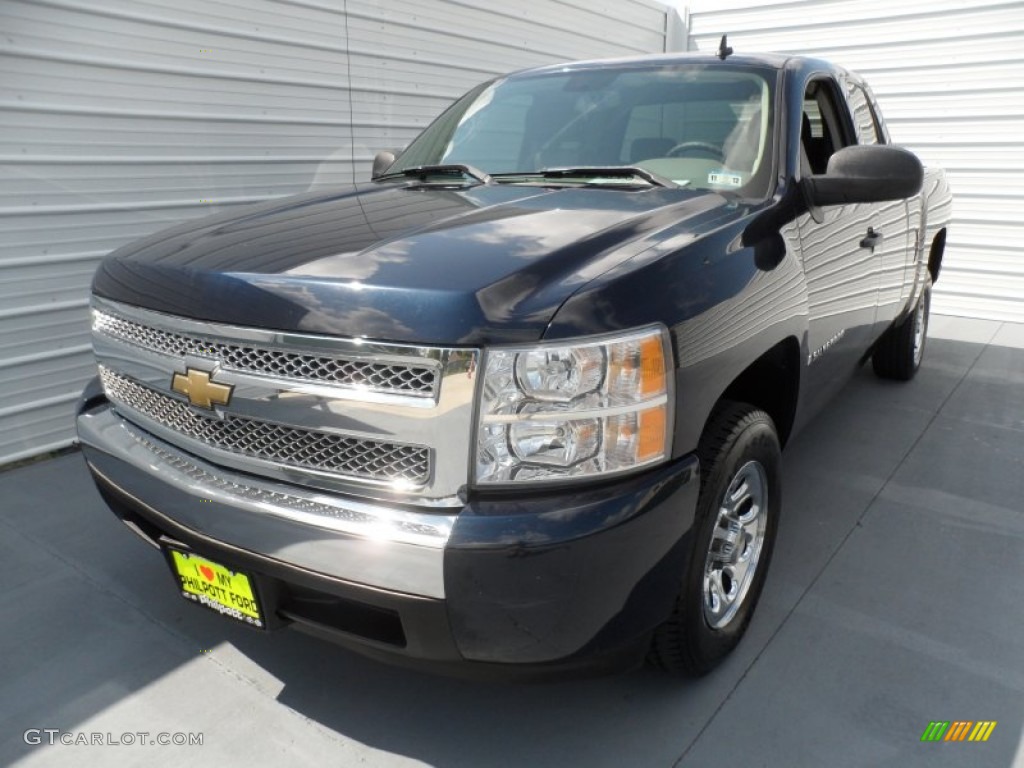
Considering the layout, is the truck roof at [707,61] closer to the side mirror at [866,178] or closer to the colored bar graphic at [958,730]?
the side mirror at [866,178]

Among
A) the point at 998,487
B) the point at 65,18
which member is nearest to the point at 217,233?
the point at 65,18

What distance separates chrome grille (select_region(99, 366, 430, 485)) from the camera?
1.73 meters

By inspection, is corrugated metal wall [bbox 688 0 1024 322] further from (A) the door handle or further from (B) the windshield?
(B) the windshield

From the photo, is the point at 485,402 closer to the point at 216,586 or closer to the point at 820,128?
the point at 216,586

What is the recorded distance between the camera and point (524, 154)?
3.04 m

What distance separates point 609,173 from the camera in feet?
8.80

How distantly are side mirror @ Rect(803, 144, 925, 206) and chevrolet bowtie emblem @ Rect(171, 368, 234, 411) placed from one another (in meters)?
2.01

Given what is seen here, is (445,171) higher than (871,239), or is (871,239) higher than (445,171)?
(445,171)

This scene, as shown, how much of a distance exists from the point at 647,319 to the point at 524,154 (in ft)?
4.98

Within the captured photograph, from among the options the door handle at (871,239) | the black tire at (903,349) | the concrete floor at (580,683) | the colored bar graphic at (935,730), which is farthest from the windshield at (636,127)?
the black tire at (903,349)

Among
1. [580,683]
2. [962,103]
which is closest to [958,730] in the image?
[580,683]

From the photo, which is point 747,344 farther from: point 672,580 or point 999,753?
point 999,753

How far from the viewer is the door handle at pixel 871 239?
3.25 m

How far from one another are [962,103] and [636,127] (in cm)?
601
